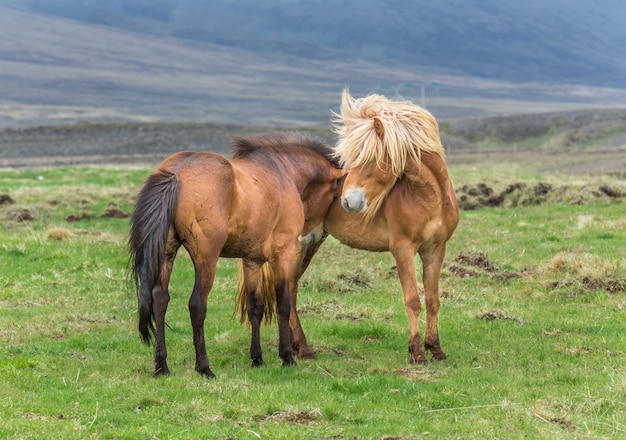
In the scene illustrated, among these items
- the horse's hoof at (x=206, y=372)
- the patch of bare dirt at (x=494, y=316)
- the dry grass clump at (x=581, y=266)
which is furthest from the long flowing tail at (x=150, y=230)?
the dry grass clump at (x=581, y=266)

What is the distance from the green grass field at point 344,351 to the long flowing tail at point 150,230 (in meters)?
0.85

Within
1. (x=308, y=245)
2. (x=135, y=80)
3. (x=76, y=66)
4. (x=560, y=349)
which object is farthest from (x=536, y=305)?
(x=76, y=66)

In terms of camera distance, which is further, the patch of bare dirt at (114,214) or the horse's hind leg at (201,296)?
the patch of bare dirt at (114,214)

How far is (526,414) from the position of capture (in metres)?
6.41

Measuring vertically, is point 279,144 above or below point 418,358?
above

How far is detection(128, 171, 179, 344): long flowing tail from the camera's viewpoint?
7246 mm

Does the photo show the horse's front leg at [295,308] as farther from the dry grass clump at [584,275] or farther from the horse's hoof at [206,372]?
the dry grass clump at [584,275]

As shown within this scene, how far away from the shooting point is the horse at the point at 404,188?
816 cm

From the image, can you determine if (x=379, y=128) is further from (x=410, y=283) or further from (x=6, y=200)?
(x=6, y=200)

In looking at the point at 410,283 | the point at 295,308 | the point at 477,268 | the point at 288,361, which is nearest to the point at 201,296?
the point at 288,361

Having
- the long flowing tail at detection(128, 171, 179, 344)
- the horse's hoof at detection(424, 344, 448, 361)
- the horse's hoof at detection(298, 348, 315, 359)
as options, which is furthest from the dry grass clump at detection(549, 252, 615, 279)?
the long flowing tail at detection(128, 171, 179, 344)

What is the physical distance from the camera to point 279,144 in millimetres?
8969

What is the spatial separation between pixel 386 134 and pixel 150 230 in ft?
8.15

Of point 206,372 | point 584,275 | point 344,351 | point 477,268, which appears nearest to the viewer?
point 206,372
